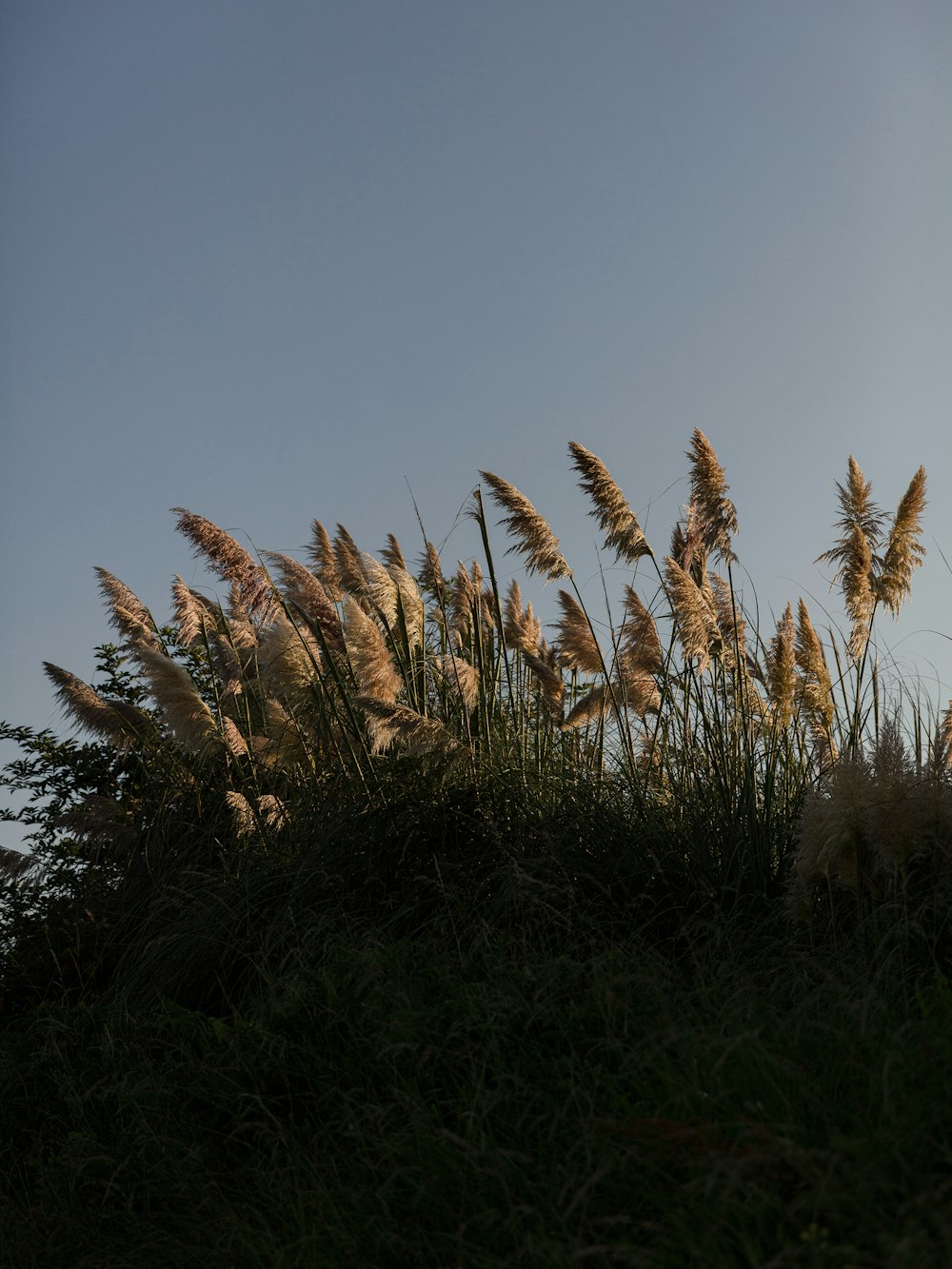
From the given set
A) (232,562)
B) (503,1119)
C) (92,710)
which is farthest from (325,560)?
(503,1119)

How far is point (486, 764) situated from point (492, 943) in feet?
5.62

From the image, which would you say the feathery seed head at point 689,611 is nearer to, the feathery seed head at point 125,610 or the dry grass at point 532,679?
the dry grass at point 532,679

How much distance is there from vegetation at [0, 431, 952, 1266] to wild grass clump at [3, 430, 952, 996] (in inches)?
1.0

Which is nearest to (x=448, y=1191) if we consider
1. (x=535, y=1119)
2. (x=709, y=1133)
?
(x=535, y=1119)

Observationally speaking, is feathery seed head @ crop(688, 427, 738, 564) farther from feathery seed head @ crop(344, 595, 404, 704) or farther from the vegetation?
feathery seed head @ crop(344, 595, 404, 704)

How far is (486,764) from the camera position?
234 inches

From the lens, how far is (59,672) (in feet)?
22.3

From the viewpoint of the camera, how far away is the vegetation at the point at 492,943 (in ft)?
8.27

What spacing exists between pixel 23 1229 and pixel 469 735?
3409 millimetres

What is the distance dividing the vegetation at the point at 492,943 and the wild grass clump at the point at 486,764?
0.02 m

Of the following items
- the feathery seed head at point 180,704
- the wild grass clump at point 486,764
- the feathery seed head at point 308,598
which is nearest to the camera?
the wild grass clump at point 486,764

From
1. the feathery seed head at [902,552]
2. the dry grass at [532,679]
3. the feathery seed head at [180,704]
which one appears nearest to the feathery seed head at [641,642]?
the dry grass at [532,679]

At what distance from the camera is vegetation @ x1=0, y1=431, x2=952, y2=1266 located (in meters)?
2.52

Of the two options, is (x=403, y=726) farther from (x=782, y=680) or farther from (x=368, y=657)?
(x=782, y=680)
